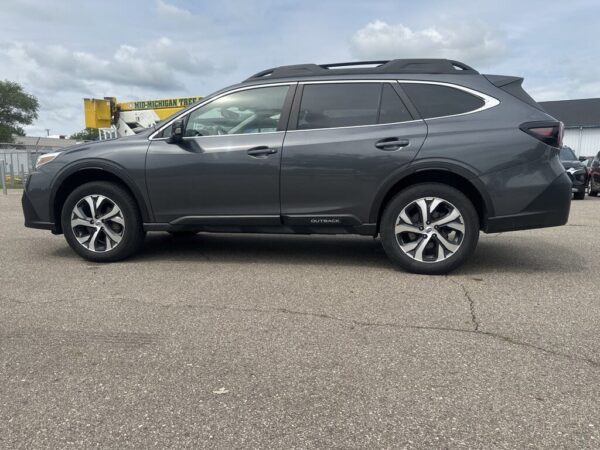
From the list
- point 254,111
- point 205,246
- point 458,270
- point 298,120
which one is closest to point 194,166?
point 254,111

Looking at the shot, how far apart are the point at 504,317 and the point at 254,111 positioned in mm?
2945

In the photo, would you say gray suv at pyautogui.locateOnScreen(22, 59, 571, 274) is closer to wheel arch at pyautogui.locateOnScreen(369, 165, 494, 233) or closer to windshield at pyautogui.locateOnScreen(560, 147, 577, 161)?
wheel arch at pyautogui.locateOnScreen(369, 165, 494, 233)

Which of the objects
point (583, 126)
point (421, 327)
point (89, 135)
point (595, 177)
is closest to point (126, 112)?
point (421, 327)

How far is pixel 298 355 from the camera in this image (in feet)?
9.62

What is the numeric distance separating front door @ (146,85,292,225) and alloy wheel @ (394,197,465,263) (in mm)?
1228

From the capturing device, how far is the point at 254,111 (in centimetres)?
493

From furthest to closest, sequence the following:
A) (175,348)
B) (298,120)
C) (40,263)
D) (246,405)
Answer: (40,263)
(298,120)
(175,348)
(246,405)

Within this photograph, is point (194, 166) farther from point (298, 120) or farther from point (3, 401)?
point (3, 401)

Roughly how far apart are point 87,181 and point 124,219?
63cm

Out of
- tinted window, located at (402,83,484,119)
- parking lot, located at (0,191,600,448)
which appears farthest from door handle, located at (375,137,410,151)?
parking lot, located at (0,191,600,448)

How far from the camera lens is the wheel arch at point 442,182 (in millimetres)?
4430

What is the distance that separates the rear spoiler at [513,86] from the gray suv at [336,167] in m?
0.01

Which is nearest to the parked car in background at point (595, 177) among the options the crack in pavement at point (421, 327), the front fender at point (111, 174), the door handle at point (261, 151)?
the door handle at point (261, 151)

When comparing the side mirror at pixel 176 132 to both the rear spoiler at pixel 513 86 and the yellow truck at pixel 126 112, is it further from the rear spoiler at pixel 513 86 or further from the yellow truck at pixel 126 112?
the yellow truck at pixel 126 112
